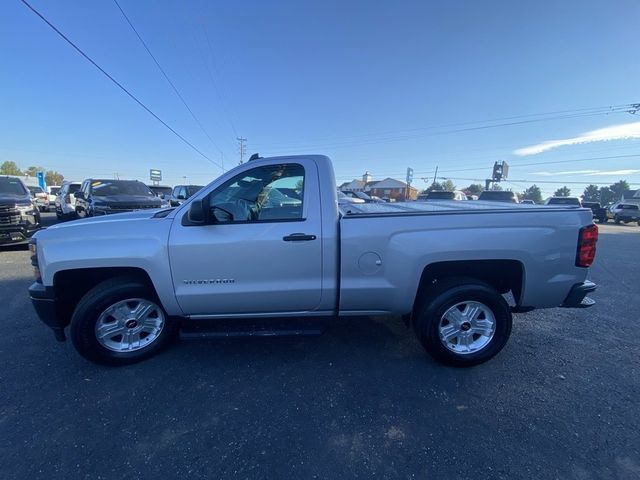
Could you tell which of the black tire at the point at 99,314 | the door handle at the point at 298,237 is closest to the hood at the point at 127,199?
the black tire at the point at 99,314

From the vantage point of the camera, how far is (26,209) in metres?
7.48

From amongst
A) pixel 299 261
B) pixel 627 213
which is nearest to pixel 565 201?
pixel 627 213

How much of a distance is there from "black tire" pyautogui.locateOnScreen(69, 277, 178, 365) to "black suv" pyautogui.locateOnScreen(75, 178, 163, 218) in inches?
305

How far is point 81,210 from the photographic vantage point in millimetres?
10836

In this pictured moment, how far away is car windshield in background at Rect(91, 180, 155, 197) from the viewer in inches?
396

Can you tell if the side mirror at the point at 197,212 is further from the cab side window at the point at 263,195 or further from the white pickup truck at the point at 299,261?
the cab side window at the point at 263,195

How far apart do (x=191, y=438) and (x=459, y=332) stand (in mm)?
2481

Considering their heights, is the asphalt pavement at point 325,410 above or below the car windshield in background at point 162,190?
below

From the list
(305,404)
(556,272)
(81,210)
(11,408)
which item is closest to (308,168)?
(305,404)

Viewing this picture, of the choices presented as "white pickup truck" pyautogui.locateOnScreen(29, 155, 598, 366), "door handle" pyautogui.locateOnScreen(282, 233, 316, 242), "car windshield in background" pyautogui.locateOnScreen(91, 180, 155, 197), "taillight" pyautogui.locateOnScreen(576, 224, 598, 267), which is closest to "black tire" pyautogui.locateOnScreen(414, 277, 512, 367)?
"white pickup truck" pyautogui.locateOnScreen(29, 155, 598, 366)

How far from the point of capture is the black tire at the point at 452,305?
2.79 metres

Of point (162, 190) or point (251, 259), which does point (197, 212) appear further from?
point (162, 190)

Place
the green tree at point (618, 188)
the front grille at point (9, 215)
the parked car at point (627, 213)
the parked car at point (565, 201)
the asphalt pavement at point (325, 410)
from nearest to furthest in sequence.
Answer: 1. the asphalt pavement at point (325, 410)
2. the front grille at point (9, 215)
3. the parked car at point (565, 201)
4. the parked car at point (627, 213)
5. the green tree at point (618, 188)

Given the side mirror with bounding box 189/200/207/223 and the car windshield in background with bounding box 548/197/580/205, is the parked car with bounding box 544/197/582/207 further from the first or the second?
the side mirror with bounding box 189/200/207/223
